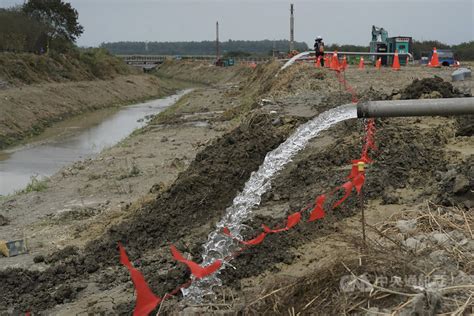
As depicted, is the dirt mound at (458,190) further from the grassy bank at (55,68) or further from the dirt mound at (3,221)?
the grassy bank at (55,68)

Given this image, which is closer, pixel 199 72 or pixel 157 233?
pixel 157 233

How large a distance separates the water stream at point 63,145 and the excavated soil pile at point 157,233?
25.8 ft

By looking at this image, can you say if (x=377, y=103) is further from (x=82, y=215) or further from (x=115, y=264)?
(x=82, y=215)

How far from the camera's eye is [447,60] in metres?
27.7

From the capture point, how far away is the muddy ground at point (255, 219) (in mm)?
4004

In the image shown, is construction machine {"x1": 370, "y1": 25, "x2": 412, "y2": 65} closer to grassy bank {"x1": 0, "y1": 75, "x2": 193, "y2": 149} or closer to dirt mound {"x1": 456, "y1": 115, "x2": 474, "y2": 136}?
grassy bank {"x1": 0, "y1": 75, "x2": 193, "y2": 149}

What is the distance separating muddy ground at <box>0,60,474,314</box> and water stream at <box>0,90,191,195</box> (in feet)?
16.2

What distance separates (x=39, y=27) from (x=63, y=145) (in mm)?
31978

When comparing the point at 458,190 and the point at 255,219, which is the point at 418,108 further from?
the point at 255,219

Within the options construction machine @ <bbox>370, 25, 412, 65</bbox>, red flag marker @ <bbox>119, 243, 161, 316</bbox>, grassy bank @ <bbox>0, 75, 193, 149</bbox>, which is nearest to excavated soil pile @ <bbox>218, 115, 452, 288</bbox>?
red flag marker @ <bbox>119, 243, 161, 316</bbox>

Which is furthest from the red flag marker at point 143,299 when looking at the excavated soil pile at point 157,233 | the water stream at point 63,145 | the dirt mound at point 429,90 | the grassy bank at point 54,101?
the grassy bank at point 54,101

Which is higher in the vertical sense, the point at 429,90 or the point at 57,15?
the point at 57,15

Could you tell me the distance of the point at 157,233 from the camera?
7.66m

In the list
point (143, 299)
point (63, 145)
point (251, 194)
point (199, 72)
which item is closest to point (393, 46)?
point (63, 145)
